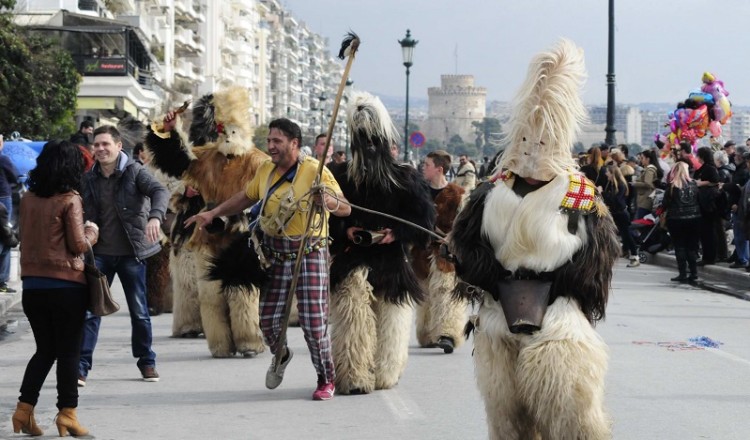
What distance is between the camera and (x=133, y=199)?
30.5 ft

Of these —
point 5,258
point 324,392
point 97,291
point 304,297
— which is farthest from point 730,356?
point 5,258

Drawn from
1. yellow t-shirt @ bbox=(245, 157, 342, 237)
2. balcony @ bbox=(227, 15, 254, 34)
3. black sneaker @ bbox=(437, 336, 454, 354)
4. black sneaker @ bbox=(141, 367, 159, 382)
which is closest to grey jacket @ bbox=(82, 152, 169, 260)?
yellow t-shirt @ bbox=(245, 157, 342, 237)

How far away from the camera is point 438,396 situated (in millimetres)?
9297

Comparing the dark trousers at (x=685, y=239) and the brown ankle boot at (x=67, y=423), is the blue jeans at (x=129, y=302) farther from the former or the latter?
the dark trousers at (x=685, y=239)

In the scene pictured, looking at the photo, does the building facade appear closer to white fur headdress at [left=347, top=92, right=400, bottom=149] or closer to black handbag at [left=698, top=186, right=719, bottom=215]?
white fur headdress at [left=347, top=92, right=400, bottom=149]

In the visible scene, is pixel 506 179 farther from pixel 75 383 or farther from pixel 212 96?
pixel 212 96

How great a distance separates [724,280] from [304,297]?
41.9 ft

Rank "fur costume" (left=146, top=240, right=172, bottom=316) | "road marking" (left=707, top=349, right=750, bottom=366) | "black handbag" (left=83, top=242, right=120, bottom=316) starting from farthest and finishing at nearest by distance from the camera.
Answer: "fur costume" (left=146, top=240, right=172, bottom=316) → "road marking" (left=707, top=349, right=750, bottom=366) → "black handbag" (left=83, top=242, right=120, bottom=316)

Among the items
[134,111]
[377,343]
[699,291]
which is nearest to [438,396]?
[377,343]

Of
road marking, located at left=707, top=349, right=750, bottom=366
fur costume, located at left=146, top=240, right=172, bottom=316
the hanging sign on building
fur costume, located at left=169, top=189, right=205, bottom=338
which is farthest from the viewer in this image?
the hanging sign on building

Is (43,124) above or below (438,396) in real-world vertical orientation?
above

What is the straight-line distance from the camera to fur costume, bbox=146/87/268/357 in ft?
37.2

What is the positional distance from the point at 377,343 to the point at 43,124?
2769cm

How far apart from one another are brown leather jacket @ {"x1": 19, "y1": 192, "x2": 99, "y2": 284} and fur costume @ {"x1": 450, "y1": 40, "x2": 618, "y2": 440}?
2442 mm
